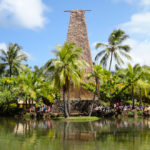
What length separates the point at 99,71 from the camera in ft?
74.9

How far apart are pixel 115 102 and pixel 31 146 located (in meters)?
21.3

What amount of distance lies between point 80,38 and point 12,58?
830cm

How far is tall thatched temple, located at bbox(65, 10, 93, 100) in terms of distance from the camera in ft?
96.4

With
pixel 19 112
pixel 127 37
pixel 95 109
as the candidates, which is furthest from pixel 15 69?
pixel 127 37

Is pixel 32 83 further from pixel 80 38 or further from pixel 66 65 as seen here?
pixel 80 38

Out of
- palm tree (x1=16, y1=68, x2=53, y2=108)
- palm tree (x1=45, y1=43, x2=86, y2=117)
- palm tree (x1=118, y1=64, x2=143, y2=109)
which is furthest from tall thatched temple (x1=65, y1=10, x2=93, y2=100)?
palm tree (x1=45, y1=43, x2=86, y2=117)

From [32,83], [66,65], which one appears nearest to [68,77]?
[66,65]

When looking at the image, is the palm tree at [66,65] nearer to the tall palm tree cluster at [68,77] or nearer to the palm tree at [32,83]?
the tall palm tree cluster at [68,77]

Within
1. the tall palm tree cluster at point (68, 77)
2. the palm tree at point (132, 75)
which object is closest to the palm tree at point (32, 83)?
the tall palm tree cluster at point (68, 77)

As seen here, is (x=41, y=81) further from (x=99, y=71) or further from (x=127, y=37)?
(x=127, y=37)

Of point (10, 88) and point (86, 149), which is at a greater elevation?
point (10, 88)

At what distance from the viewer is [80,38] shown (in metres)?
30.1

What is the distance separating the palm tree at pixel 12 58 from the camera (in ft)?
103

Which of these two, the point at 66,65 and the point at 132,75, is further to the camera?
the point at 132,75
